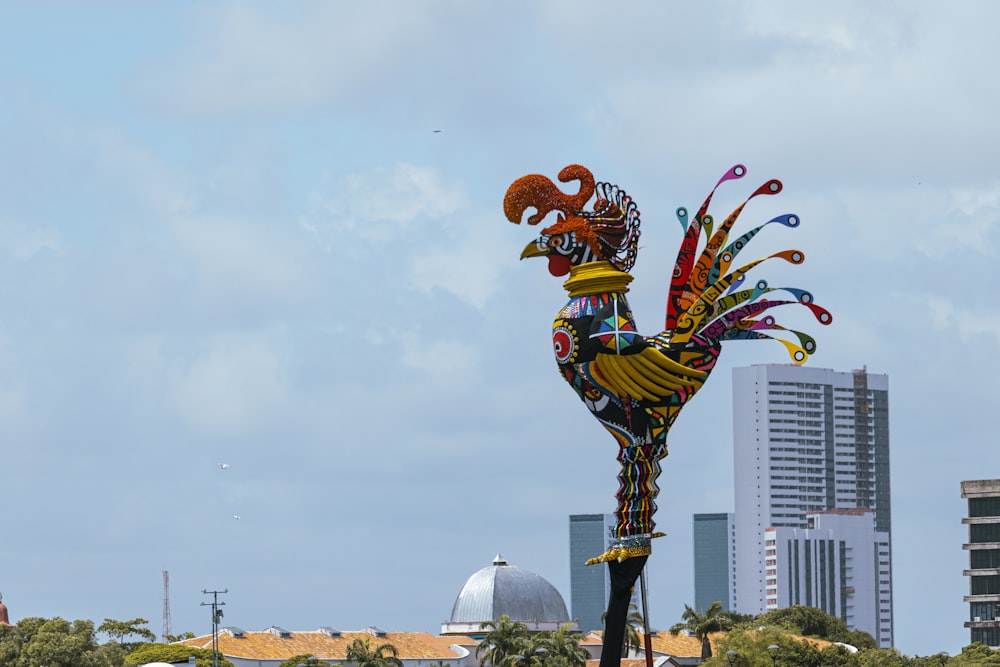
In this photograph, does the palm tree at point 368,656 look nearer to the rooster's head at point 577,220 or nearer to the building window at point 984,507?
the building window at point 984,507

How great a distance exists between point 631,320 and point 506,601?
377 feet

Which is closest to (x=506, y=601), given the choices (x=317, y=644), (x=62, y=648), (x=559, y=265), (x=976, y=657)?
(x=317, y=644)

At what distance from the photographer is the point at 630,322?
66.4m

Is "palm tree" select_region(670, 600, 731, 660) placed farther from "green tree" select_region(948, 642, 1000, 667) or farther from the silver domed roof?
the silver domed roof

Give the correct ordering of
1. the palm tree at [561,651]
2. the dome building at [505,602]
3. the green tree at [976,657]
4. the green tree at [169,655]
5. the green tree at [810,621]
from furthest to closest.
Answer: the dome building at [505,602], the green tree at [810,621], the green tree at [169,655], the palm tree at [561,651], the green tree at [976,657]

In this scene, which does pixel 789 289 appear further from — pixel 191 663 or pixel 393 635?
pixel 393 635

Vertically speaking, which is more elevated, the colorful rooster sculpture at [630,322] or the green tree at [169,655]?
the colorful rooster sculpture at [630,322]

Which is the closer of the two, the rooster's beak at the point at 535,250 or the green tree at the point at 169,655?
the rooster's beak at the point at 535,250

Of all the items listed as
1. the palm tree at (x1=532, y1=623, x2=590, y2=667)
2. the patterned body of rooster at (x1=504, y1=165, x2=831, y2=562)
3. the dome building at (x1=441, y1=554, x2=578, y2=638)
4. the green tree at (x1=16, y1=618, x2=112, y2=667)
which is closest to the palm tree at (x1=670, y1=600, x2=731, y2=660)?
the palm tree at (x1=532, y1=623, x2=590, y2=667)

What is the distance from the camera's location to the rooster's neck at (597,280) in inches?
2635

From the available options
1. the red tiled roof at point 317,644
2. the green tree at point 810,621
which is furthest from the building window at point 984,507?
the red tiled roof at point 317,644

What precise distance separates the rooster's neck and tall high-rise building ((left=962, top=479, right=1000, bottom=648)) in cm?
9422

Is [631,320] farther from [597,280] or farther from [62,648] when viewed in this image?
[62,648]

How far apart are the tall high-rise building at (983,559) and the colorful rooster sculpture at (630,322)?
91.7 meters
